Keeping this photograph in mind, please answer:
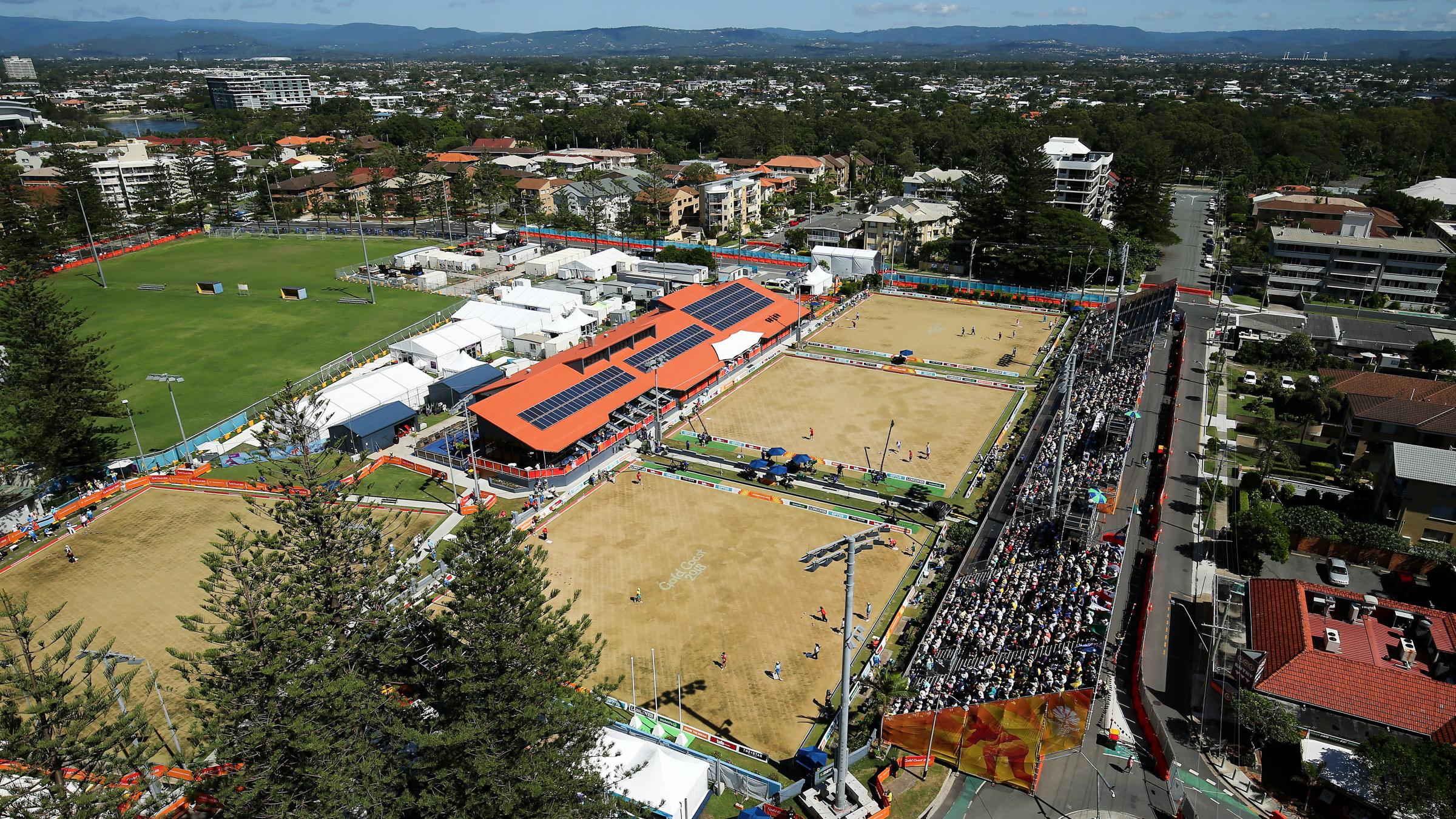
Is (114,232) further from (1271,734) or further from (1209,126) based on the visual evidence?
(1209,126)

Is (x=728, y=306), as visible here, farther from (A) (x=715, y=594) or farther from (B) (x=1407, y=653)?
(B) (x=1407, y=653)

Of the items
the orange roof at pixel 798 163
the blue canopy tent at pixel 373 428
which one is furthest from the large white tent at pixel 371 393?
the orange roof at pixel 798 163

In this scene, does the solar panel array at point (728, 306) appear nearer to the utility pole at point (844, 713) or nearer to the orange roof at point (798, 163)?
the utility pole at point (844, 713)

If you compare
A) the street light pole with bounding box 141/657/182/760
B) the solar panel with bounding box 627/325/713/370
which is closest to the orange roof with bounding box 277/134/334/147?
the solar panel with bounding box 627/325/713/370

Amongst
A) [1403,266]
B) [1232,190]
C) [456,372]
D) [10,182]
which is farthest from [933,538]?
[10,182]

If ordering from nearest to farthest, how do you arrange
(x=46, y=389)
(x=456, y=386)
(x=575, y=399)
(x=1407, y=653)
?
(x=1407, y=653), (x=46, y=389), (x=575, y=399), (x=456, y=386)

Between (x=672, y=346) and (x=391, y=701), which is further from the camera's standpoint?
(x=672, y=346)

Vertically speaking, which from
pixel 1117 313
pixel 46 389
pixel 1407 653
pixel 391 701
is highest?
pixel 46 389

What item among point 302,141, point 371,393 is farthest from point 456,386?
point 302,141
